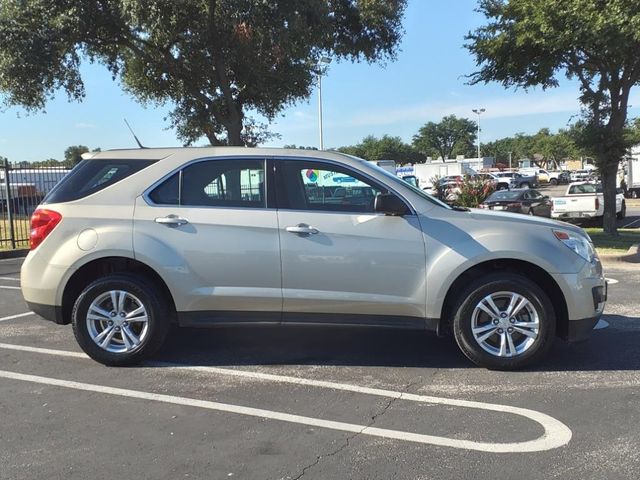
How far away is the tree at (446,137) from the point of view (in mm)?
117000

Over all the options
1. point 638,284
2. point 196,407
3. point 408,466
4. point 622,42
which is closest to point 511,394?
point 408,466

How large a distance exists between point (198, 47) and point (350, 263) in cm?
1179

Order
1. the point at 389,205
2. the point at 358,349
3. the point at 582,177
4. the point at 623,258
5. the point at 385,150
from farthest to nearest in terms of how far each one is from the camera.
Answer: the point at 385,150
the point at 582,177
the point at 623,258
the point at 358,349
the point at 389,205

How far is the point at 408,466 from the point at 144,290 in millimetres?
2705

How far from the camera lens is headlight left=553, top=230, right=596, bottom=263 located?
4.90 metres

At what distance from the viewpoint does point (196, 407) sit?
428 cm

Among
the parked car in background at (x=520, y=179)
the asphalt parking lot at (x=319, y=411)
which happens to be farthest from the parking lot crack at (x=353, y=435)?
the parked car in background at (x=520, y=179)

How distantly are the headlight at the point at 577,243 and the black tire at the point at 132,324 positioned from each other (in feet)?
11.0

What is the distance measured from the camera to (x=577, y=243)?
4.94 metres

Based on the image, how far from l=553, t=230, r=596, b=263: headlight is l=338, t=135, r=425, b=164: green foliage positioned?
92978 millimetres

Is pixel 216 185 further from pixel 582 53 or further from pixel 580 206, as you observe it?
pixel 580 206

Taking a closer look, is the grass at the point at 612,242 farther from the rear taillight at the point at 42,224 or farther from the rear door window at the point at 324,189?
the rear taillight at the point at 42,224

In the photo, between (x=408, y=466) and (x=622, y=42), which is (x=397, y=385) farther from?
(x=622, y=42)

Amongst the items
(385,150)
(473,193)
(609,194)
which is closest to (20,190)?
(473,193)
